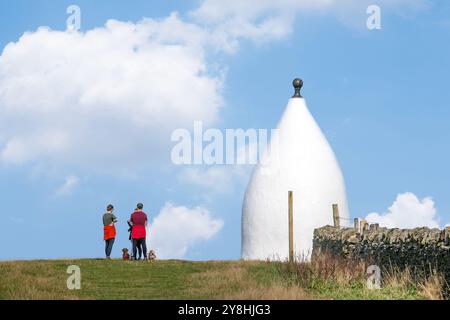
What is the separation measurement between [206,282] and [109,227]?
6.82 m

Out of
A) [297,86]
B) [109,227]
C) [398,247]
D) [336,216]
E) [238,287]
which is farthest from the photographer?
[297,86]

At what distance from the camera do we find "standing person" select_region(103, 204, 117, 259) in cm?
2198

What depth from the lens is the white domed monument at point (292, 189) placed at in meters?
26.4

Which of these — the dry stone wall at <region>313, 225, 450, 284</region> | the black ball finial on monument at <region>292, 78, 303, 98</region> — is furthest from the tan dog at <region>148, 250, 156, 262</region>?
the black ball finial on monument at <region>292, 78, 303, 98</region>

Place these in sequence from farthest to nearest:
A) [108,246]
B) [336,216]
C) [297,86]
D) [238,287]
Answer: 1. [297,86]
2. [336,216]
3. [108,246]
4. [238,287]

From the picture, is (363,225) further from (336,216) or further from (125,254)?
(125,254)

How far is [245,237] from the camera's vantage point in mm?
27094

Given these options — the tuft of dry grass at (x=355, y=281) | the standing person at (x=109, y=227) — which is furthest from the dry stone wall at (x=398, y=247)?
the standing person at (x=109, y=227)

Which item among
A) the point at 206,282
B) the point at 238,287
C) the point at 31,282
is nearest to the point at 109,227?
the point at 31,282

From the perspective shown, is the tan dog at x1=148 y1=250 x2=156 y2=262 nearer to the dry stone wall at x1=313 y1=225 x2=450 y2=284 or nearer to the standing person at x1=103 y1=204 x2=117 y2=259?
the standing person at x1=103 y1=204 x2=117 y2=259

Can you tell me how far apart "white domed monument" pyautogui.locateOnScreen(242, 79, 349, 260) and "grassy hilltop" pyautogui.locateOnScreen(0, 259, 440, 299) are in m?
6.73

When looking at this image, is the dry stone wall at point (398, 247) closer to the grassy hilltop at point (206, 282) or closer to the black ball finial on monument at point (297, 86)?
the grassy hilltop at point (206, 282)

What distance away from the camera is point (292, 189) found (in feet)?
87.2
